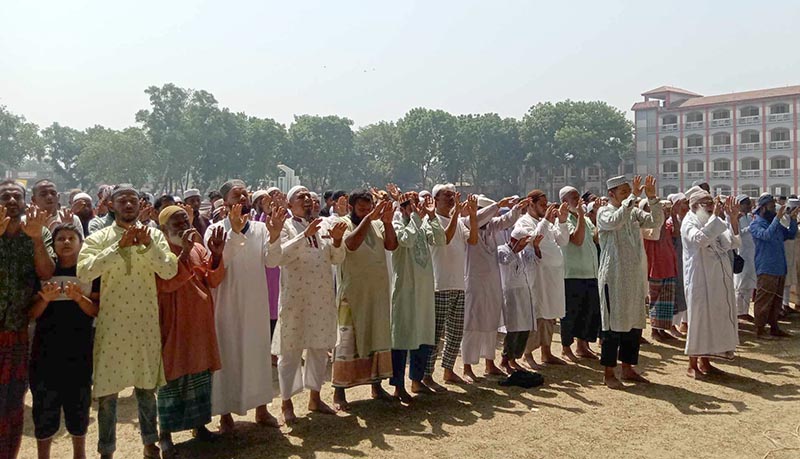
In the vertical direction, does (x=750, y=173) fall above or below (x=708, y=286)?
above

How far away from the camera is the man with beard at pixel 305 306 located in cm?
536

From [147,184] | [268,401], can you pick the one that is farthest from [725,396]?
[147,184]

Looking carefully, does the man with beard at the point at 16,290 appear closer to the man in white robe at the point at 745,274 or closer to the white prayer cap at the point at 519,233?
the white prayer cap at the point at 519,233

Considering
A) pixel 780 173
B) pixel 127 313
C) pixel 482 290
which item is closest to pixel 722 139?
pixel 780 173

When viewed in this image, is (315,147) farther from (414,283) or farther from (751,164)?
(414,283)

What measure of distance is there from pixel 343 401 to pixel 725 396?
3.84 m

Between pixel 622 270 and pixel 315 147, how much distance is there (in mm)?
57799

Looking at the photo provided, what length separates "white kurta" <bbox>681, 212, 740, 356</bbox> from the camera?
22.3 feet

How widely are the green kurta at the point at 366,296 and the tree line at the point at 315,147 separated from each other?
55.6 metres

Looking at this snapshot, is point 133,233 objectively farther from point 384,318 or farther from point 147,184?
point 147,184

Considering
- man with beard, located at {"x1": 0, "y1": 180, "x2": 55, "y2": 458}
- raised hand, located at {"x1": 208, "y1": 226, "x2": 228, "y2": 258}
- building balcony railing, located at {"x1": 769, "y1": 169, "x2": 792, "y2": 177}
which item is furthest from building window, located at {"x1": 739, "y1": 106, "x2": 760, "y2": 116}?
man with beard, located at {"x1": 0, "y1": 180, "x2": 55, "y2": 458}

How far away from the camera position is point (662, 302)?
884 cm

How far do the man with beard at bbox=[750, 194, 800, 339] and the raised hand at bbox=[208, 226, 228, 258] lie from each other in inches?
317

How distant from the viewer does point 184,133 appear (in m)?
57.8
